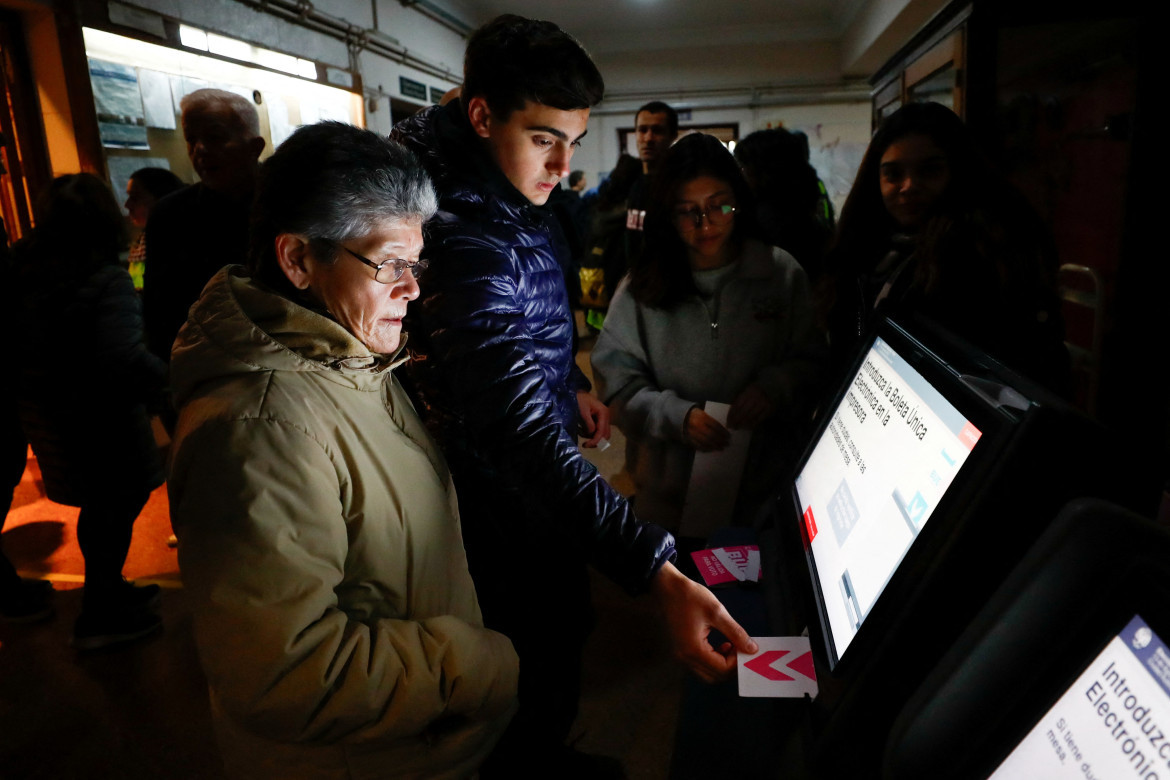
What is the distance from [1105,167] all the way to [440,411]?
7.32 feet

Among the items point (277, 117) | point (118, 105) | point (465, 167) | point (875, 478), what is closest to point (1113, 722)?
point (875, 478)

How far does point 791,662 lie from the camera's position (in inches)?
30.0

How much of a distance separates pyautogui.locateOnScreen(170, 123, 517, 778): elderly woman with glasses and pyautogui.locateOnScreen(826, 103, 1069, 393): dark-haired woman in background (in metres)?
0.96

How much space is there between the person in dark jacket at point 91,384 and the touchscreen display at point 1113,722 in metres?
A: 2.60

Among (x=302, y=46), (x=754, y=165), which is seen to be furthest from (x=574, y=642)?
(x=302, y=46)

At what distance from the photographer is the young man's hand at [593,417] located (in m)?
1.68

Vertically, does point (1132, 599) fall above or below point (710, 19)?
below

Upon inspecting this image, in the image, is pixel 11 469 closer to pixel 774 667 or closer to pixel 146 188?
pixel 146 188

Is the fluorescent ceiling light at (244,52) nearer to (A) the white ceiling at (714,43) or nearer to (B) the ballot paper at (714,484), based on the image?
(A) the white ceiling at (714,43)

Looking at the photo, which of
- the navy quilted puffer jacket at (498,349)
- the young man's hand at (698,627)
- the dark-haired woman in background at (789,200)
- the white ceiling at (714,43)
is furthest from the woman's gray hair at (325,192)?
the white ceiling at (714,43)

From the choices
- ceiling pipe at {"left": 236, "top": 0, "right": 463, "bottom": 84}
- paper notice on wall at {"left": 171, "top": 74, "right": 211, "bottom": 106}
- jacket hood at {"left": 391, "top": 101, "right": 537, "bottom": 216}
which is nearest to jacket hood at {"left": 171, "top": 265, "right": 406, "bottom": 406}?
jacket hood at {"left": 391, "top": 101, "right": 537, "bottom": 216}

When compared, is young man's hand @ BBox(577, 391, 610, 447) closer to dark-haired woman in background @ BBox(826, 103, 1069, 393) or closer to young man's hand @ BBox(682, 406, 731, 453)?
young man's hand @ BBox(682, 406, 731, 453)

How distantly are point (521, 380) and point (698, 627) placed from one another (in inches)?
17.2

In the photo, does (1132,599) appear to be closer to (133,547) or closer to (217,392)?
(217,392)
